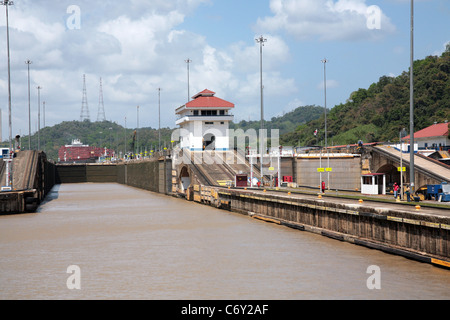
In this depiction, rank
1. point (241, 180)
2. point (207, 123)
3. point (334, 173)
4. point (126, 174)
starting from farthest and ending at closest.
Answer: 1. point (126, 174)
2. point (207, 123)
3. point (334, 173)
4. point (241, 180)

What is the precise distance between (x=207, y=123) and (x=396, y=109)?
47545 millimetres

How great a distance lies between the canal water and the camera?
22562mm

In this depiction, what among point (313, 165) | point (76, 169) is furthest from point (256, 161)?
point (76, 169)

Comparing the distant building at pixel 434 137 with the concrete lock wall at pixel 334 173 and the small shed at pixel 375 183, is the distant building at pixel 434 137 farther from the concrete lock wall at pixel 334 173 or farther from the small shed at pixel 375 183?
the small shed at pixel 375 183

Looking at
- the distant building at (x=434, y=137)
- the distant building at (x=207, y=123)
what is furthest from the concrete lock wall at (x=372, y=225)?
the distant building at (x=434, y=137)

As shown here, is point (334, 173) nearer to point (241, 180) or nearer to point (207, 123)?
point (241, 180)

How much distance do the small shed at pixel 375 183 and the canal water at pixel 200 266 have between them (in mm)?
8397

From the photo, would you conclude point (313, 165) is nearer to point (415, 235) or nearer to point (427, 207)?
point (427, 207)

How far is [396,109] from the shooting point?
4461 inches

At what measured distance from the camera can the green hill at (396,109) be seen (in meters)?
106

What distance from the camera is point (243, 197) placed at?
52.8 meters

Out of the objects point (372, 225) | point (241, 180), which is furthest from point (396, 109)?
point (372, 225)

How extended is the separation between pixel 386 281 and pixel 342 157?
4652 cm

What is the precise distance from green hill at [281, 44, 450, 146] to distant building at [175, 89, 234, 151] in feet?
118
